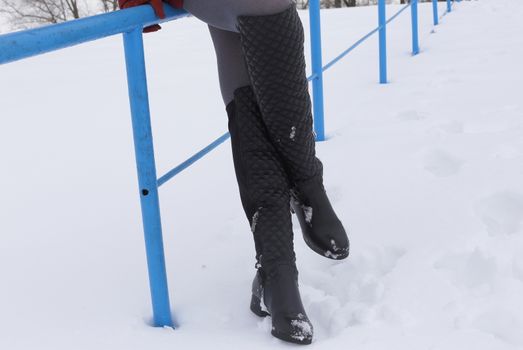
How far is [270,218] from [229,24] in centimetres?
31

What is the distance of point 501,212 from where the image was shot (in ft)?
4.59

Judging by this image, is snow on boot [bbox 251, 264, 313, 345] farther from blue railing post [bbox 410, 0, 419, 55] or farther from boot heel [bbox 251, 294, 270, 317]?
blue railing post [bbox 410, 0, 419, 55]

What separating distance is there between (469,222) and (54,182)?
125cm

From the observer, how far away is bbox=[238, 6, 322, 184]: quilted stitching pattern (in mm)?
982

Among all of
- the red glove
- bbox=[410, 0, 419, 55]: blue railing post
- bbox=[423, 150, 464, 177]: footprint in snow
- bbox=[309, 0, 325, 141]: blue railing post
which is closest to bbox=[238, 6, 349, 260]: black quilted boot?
the red glove

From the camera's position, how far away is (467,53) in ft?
11.9

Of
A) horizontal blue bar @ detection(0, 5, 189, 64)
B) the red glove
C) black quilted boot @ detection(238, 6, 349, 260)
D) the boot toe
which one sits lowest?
the boot toe

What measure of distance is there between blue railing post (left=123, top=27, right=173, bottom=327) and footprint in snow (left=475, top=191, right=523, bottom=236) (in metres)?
0.67

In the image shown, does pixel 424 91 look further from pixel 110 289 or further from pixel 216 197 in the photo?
pixel 110 289

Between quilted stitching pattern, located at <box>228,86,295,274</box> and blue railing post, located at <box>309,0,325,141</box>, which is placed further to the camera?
blue railing post, located at <box>309,0,325,141</box>

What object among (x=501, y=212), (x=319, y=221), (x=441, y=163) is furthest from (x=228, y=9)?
(x=441, y=163)

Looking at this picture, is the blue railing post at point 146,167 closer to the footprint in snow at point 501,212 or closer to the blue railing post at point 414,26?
the footprint in snow at point 501,212

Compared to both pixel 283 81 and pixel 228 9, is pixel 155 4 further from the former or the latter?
pixel 283 81

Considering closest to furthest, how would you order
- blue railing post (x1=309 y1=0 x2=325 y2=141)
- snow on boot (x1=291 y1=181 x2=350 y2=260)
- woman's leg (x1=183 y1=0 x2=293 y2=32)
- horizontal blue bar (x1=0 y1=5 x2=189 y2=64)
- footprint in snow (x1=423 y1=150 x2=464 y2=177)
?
horizontal blue bar (x1=0 y1=5 x2=189 y2=64) < woman's leg (x1=183 y1=0 x2=293 y2=32) < snow on boot (x1=291 y1=181 x2=350 y2=260) < footprint in snow (x1=423 y1=150 x2=464 y2=177) < blue railing post (x1=309 y1=0 x2=325 y2=141)
